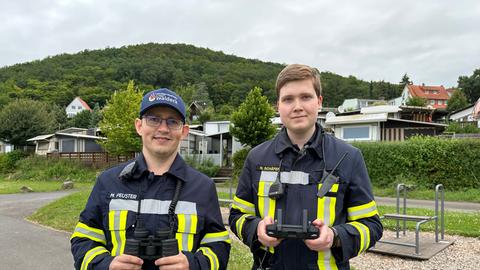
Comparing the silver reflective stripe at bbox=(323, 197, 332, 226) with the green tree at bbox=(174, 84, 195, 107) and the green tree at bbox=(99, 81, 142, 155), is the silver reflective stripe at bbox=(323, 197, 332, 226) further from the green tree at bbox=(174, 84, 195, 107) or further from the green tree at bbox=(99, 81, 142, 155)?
the green tree at bbox=(174, 84, 195, 107)

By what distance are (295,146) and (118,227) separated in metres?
1.23

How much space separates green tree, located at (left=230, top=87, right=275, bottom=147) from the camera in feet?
90.0

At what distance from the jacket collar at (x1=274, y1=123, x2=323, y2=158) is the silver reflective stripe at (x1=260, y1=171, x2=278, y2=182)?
0.48 feet

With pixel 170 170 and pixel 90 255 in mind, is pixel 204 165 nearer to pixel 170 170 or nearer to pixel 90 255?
pixel 170 170

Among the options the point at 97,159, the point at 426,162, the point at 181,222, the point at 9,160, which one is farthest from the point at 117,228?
the point at 9,160

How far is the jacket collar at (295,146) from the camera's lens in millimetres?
A: 2664

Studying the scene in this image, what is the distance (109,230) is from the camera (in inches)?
99.4

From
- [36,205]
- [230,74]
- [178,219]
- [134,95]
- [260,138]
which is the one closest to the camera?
[178,219]

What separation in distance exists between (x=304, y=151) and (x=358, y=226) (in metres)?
0.57

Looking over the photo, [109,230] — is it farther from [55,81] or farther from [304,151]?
[55,81]

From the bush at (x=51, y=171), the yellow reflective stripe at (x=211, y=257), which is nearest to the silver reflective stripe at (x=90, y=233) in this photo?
the yellow reflective stripe at (x=211, y=257)

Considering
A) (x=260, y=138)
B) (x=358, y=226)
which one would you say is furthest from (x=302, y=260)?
(x=260, y=138)

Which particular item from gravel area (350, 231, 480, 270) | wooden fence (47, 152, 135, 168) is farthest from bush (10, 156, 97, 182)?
gravel area (350, 231, 480, 270)

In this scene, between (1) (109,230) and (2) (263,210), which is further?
(2) (263,210)
